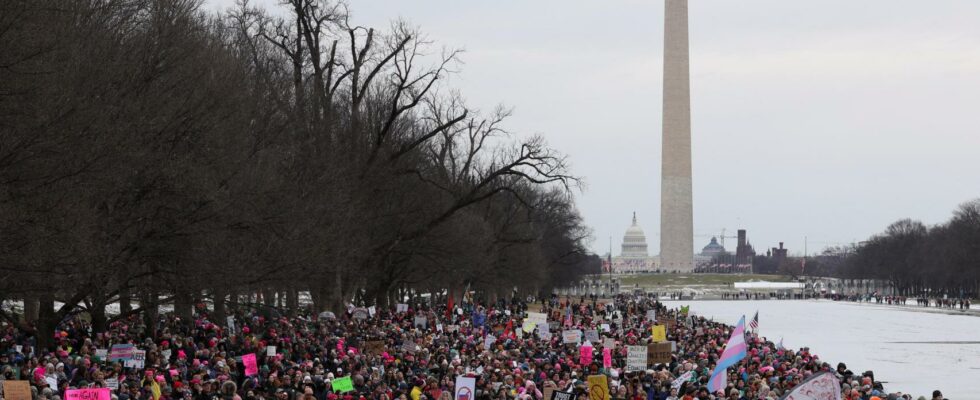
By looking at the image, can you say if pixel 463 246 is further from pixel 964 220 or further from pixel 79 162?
pixel 964 220

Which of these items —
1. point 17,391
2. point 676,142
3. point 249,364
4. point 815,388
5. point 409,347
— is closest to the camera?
point 815,388

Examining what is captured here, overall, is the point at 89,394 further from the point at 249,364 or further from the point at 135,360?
the point at 249,364

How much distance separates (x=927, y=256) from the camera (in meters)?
134

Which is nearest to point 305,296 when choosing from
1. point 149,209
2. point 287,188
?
point 287,188

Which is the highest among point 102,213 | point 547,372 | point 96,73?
point 96,73

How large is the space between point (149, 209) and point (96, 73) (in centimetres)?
448

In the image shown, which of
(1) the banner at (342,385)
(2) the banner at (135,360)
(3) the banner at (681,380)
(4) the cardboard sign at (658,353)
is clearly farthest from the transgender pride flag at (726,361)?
(2) the banner at (135,360)

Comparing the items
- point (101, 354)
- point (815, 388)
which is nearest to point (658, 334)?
point (101, 354)

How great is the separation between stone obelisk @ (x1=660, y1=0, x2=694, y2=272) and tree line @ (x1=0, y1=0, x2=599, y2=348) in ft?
239

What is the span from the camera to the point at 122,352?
23.1 m

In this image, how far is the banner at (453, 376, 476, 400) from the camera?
20.5 meters

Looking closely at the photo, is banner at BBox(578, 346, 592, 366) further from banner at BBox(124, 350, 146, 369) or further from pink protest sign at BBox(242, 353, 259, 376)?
banner at BBox(124, 350, 146, 369)

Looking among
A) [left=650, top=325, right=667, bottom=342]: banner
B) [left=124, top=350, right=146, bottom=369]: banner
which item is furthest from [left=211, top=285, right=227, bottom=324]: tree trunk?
[left=650, top=325, right=667, bottom=342]: banner

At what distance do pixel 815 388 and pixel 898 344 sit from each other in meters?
38.5
